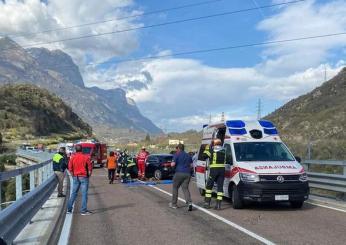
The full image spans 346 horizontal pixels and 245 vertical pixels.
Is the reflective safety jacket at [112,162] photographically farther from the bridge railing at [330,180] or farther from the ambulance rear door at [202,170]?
the bridge railing at [330,180]

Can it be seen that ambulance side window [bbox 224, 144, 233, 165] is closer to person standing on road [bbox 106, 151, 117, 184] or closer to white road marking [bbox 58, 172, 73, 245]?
white road marking [bbox 58, 172, 73, 245]

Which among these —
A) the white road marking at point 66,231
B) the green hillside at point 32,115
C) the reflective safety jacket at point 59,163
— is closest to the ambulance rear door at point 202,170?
the reflective safety jacket at point 59,163

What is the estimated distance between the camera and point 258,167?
13.7m

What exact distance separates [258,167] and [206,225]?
9.77 feet

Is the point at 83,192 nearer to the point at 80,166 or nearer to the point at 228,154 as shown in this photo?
the point at 80,166

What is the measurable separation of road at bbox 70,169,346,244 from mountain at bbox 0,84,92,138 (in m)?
118

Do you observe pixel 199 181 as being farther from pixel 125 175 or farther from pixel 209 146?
pixel 125 175

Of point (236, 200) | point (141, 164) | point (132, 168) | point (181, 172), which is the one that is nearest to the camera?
point (236, 200)

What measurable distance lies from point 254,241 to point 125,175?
17.9 meters

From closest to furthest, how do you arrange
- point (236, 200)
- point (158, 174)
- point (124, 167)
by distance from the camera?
1. point (236, 200)
2. point (124, 167)
3. point (158, 174)

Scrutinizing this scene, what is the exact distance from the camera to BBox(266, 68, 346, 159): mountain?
2259 inches

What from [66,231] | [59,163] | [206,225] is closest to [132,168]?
[59,163]

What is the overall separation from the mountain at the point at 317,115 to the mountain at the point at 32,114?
237 ft

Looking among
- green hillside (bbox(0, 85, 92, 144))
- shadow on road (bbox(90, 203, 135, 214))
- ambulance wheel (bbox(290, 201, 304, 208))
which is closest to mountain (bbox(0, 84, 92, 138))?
green hillside (bbox(0, 85, 92, 144))
